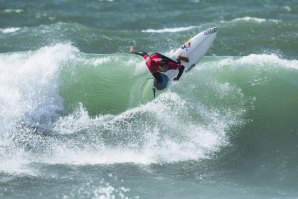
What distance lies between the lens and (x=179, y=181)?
38.5 ft

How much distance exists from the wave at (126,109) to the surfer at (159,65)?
681mm

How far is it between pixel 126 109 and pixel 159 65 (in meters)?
1.76

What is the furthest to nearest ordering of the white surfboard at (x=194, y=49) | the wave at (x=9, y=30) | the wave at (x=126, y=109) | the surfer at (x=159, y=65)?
the wave at (x=9, y=30) < the white surfboard at (x=194, y=49) < the surfer at (x=159, y=65) < the wave at (x=126, y=109)

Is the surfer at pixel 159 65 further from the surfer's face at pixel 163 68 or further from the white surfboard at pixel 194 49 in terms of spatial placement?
the white surfboard at pixel 194 49

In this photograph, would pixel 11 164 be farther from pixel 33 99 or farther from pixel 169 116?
pixel 169 116

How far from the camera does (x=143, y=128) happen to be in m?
13.5

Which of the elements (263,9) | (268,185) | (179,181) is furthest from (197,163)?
(263,9)

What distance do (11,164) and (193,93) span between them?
15.1 feet

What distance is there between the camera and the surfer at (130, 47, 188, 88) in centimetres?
1325

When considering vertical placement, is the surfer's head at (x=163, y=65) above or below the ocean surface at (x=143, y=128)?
above

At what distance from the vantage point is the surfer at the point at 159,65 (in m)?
13.2

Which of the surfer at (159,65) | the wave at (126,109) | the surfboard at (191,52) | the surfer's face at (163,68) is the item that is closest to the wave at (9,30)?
the wave at (126,109)

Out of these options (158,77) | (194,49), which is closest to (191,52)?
(194,49)

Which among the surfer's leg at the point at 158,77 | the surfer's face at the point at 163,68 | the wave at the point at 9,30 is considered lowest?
the wave at the point at 9,30
